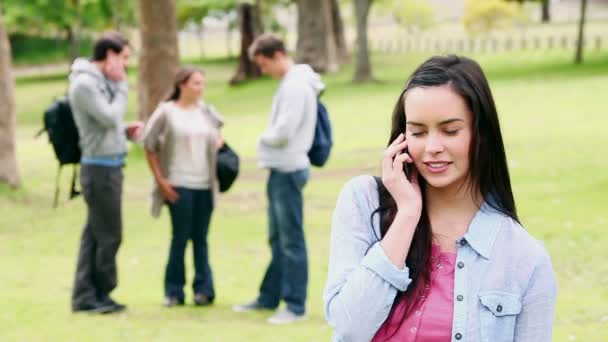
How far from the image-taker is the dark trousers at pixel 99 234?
8516 mm

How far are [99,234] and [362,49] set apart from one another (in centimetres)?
3249

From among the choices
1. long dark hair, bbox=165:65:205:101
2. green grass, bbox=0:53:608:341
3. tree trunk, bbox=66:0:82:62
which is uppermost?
long dark hair, bbox=165:65:205:101

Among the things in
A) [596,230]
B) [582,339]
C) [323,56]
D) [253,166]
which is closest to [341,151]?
[253,166]

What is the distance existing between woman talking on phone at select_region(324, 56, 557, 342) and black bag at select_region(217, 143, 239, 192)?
5.87 m

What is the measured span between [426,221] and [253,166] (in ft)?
61.1

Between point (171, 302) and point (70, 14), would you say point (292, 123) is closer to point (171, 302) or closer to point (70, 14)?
point (171, 302)

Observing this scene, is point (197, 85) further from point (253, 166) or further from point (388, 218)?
point (253, 166)

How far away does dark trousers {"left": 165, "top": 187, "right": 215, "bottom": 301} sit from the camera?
29.0 ft

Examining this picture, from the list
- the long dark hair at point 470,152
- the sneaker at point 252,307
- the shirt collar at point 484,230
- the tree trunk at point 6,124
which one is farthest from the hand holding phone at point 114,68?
the tree trunk at point 6,124

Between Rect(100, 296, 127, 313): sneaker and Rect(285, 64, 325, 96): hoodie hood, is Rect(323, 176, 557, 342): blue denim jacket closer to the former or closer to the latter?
Rect(285, 64, 325, 96): hoodie hood

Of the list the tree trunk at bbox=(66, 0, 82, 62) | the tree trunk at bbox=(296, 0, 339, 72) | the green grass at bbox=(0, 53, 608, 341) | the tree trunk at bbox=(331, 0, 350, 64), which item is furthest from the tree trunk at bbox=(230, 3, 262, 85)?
the green grass at bbox=(0, 53, 608, 341)

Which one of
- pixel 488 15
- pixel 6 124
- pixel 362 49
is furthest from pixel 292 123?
pixel 488 15

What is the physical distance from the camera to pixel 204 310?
912cm

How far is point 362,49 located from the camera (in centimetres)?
4062
